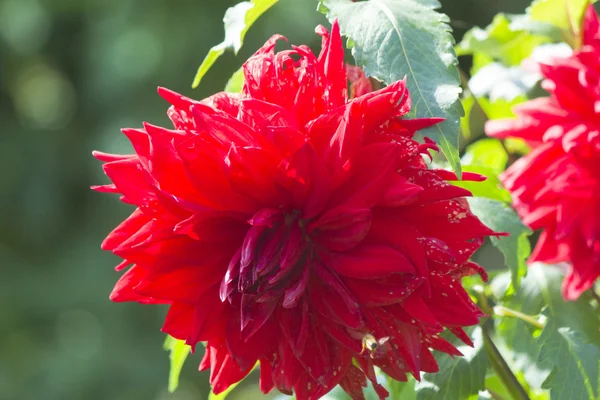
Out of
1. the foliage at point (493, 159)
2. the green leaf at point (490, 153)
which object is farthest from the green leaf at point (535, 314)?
the green leaf at point (490, 153)

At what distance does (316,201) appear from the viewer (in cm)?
38

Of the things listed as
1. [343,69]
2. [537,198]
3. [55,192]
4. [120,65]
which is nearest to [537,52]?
[537,198]

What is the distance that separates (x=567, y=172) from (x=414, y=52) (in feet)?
0.58

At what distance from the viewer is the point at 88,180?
10.5ft

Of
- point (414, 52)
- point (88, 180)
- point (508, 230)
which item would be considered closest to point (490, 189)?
point (508, 230)

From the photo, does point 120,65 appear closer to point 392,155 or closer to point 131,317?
point 131,317

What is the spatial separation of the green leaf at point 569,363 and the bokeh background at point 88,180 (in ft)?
6.79

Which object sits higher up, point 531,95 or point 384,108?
point 384,108

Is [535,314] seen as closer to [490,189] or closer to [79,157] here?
[490,189]

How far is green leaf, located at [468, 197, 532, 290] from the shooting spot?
0.50 meters

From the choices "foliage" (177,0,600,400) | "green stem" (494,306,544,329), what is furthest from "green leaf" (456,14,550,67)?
"green stem" (494,306,544,329)

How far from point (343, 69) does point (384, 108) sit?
0.04 metres

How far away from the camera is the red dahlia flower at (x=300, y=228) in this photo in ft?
1.22

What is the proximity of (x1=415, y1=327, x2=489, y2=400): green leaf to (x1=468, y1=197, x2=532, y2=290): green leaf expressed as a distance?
6 centimetres
